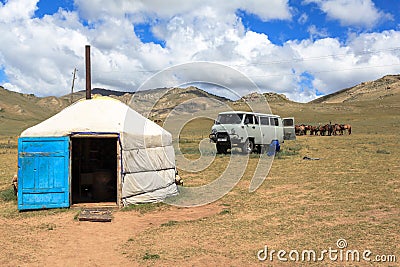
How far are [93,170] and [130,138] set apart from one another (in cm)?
356

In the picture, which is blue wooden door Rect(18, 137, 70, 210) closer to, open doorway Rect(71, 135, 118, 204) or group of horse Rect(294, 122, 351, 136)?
open doorway Rect(71, 135, 118, 204)

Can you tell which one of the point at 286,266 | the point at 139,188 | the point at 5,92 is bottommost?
the point at 286,266

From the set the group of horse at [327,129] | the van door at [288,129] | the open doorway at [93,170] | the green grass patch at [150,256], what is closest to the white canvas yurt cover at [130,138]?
the open doorway at [93,170]

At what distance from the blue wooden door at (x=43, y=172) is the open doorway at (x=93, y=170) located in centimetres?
121

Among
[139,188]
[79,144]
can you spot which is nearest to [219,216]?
[139,188]

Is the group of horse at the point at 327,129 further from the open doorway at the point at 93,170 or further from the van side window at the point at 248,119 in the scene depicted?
the open doorway at the point at 93,170

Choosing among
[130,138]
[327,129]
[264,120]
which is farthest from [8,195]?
[327,129]

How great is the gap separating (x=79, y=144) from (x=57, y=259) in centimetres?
728

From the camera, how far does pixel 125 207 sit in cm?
1012

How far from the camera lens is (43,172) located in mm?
9820

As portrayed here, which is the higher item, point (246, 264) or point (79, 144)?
point (79, 144)

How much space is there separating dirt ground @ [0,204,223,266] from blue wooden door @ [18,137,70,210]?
0.64 m

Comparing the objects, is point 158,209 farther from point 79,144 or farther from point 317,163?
point 317,163

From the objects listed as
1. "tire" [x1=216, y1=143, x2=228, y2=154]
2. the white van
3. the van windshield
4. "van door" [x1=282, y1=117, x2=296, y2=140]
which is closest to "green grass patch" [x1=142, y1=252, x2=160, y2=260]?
the white van
